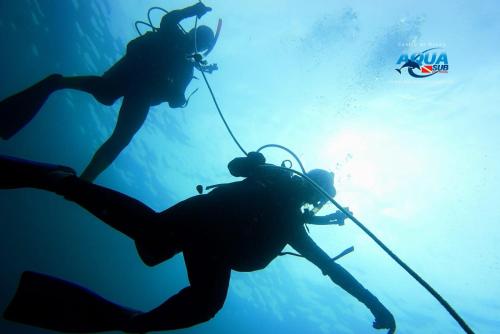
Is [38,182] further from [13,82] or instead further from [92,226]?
[92,226]

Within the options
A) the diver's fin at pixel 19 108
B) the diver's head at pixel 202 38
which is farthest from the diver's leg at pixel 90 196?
the diver's head at pixel 202 38

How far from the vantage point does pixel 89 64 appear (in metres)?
22.9

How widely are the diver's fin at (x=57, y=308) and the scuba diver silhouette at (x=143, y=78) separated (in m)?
2.76

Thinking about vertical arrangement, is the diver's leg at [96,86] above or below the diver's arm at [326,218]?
below

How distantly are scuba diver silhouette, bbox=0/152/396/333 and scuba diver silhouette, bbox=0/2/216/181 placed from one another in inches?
101

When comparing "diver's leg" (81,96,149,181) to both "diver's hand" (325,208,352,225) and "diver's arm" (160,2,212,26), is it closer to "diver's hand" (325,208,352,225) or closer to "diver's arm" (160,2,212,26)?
"diver's arm" (160,2,212,26)

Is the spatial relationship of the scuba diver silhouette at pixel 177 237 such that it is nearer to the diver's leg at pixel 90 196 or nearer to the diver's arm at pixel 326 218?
the diver's leg at pixel 90 196

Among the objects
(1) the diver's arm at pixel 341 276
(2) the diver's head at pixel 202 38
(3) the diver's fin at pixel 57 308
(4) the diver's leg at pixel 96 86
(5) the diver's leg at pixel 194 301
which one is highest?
(2) the diver's head at pixel 202 38

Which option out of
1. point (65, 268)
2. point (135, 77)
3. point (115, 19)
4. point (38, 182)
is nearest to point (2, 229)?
point (65, 268)

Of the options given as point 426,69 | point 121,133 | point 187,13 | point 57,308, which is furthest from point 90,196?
point 426,69

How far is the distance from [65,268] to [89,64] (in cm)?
1948

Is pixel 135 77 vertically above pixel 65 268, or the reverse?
pixel 135 77

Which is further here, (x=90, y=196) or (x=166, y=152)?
(x=166, y=152)

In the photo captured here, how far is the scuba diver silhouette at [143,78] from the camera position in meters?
5.00
